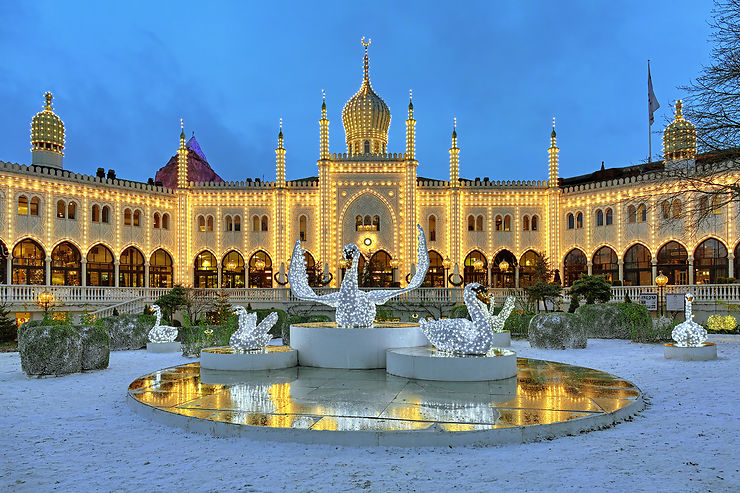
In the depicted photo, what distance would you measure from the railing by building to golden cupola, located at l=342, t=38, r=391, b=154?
1333 centimetres

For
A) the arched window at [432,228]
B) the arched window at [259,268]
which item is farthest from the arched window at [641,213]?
the arched window at [259,268]

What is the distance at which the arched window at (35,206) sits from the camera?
35.4 m

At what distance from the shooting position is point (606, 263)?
40438 mm

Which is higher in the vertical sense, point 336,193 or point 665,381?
point 336,193

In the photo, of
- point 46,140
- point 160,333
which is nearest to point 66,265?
point 46,140

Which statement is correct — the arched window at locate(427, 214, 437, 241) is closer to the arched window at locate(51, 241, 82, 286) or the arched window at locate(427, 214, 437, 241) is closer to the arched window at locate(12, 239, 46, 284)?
the arched window at locate(51, 241, 82, 286)

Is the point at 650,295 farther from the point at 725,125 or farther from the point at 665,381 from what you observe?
the point at 665,381

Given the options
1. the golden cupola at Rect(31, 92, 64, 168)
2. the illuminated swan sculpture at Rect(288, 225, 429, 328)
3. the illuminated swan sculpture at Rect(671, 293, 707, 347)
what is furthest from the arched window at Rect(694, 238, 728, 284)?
the golden cupola at Rect(31, 92, 64, 168)

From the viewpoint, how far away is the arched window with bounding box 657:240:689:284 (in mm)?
36906

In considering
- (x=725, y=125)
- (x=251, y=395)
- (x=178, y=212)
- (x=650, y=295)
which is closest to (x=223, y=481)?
(x=251, y=395)

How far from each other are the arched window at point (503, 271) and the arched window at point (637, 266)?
23.3ft

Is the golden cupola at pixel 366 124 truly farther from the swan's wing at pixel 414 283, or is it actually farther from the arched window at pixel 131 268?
the swan's wing at pixel 414 283

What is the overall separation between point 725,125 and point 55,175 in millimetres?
33777

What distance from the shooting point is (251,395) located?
9.61m
